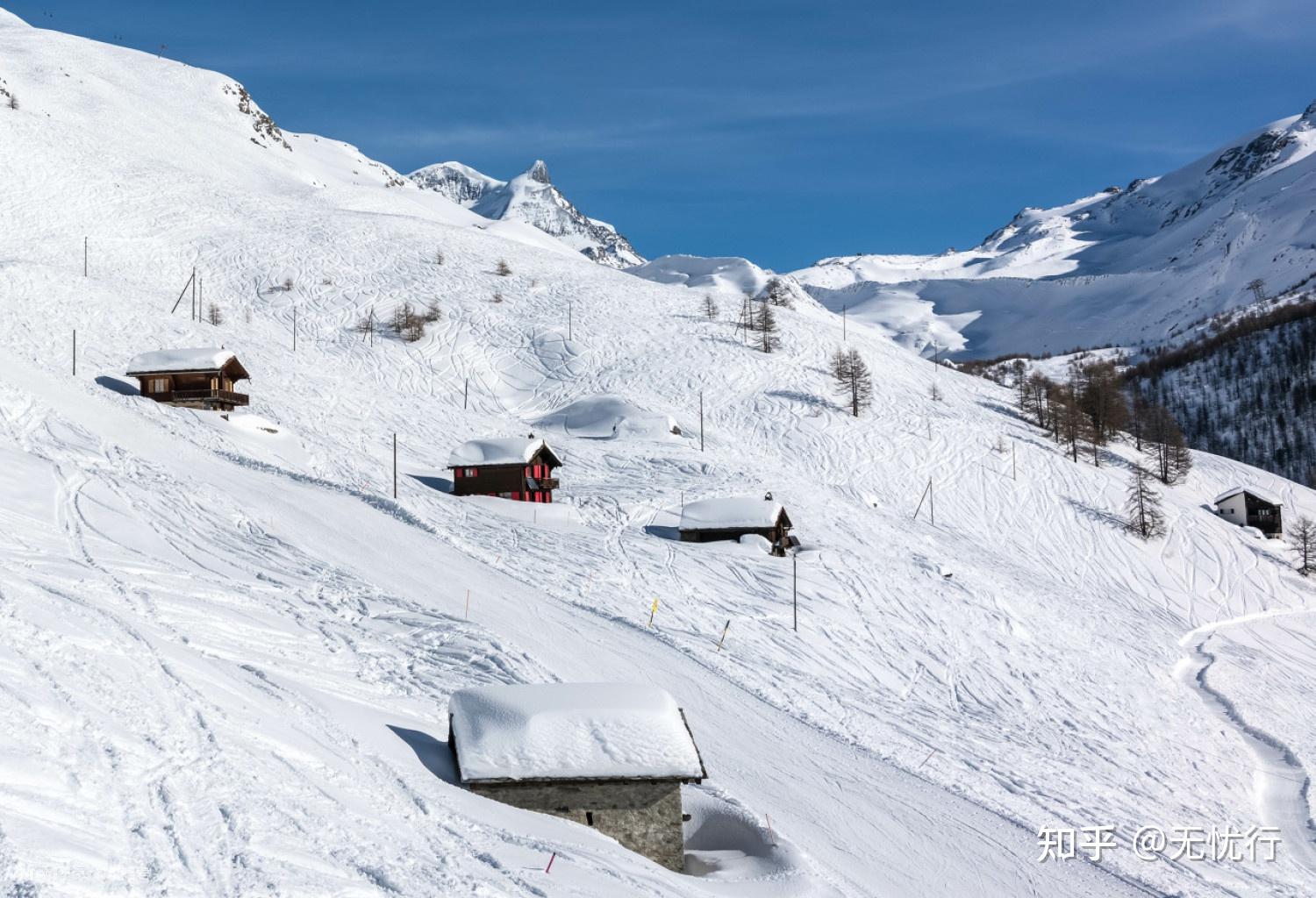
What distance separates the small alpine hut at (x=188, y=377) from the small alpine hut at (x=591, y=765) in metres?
40.7

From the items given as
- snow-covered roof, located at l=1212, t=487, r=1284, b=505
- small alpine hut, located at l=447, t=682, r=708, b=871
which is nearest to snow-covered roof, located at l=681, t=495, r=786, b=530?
Answer: small alpine hut, located at l=447, t=682, r=708, b=871

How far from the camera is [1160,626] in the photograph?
168ft

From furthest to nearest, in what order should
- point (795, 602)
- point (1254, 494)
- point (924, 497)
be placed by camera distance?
1. point (1254, 494)
2. point (924, 497)
3. point (795, 602)

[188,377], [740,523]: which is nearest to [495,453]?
[740,523]

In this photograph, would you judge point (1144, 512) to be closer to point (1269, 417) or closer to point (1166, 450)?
point (1166, 450)

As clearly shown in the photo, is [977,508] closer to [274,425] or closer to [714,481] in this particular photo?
[714,481]

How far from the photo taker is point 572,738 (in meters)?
18.4

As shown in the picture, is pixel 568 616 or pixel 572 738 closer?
pixel 572 738

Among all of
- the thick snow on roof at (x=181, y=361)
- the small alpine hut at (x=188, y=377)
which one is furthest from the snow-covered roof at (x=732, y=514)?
the thick snow on roof at (x=181, y=361)

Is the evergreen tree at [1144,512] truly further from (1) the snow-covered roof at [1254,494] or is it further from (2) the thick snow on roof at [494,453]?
(2) the thick snow on roof at [494,453]

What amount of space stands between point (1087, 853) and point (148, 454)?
37427mm

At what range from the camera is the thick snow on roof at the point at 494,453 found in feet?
172

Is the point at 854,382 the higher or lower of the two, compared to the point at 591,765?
higher

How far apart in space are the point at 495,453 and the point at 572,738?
35.1 meters
